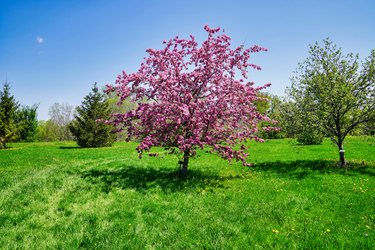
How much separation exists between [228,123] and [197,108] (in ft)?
6.49

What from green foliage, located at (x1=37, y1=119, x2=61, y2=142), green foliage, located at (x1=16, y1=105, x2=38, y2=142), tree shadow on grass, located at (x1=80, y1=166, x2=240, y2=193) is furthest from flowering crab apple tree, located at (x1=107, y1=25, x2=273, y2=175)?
green foliage, located at (x1=37, y1=119, x2=61, y2=142)

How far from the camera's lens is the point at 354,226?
658cm

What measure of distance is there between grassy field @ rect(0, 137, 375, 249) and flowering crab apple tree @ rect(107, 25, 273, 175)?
2.12 meters

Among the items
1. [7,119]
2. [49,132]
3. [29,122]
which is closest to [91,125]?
[7,119]

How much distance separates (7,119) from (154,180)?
110ft

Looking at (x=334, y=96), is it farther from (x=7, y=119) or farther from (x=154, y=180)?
(x=7, y=119)

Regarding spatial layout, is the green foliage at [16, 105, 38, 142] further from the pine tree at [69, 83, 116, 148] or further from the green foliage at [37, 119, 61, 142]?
the pine tree at [69, 83, 116, 148]

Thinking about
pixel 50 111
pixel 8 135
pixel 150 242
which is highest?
pixel 50 111

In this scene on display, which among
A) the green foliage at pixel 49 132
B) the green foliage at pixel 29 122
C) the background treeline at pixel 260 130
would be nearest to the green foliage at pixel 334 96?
the background treeline at pixel 260 130

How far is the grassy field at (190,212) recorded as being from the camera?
5914mm

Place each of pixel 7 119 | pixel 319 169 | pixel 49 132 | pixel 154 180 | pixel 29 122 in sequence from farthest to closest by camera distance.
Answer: pixel 49 132, pixel 29 122, pixel 7 119, pixel 319 169, pixel 154 180

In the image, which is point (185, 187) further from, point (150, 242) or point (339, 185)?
point (339, 185)

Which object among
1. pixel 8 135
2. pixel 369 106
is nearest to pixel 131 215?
pixel 369 106

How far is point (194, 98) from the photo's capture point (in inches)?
469
